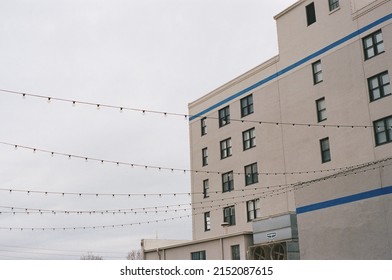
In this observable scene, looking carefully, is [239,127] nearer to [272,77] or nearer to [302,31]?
[272,77]

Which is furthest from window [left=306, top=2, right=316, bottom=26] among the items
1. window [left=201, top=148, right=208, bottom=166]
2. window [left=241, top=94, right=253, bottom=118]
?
window [left=201, top=148, right=208, bottom=166]

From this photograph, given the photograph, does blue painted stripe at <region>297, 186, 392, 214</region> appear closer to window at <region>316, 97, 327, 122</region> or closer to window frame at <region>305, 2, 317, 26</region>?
window at <region>316, 97, 327, 122</region>

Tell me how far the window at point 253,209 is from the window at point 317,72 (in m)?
9.06

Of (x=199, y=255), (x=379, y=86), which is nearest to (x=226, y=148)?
(x=199, y=255)

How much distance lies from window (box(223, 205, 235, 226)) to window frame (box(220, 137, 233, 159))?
3.96 metres

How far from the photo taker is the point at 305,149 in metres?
36.3

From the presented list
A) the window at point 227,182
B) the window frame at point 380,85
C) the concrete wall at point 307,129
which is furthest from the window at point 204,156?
the window frame at point 380,85

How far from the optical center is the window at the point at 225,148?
43641 millimetres

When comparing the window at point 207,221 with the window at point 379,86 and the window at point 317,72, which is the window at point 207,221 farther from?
the window at point 379,86

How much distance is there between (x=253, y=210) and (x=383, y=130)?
11.9m

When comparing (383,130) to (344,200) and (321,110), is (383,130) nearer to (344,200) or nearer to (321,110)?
(344,200)
